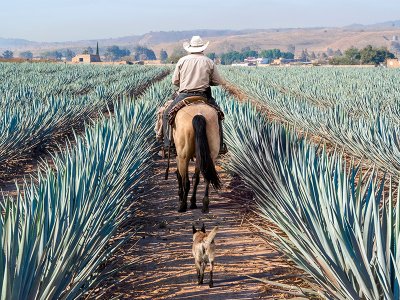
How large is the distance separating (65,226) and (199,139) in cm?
230

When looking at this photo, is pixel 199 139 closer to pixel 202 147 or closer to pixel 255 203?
pixel 202 147

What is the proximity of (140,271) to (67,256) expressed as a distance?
4.18 ft

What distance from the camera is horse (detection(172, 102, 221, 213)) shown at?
5812 mm

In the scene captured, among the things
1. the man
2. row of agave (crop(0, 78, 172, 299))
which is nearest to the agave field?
row of agave (crop(0, 78, 172, 299))

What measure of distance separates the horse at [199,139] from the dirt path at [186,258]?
0.37m

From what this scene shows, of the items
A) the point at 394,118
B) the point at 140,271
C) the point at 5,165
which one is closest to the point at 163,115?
the point at 140,271

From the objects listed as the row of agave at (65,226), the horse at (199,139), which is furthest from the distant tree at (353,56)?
the row of agave at (65,226)

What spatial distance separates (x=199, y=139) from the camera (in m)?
5.79

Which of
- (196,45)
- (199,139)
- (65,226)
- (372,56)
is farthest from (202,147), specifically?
(372,56)

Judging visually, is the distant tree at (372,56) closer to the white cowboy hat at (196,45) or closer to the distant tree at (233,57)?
the white cowboy hat at (196,45)

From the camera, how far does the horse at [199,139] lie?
5.81 metres

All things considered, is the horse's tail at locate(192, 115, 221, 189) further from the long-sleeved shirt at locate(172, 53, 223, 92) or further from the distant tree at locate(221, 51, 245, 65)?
the distant tree at locate(221, 51, 245, 65)

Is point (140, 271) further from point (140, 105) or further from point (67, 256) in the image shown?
point (140, 105)

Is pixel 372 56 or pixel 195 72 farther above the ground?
pixel 195 72
